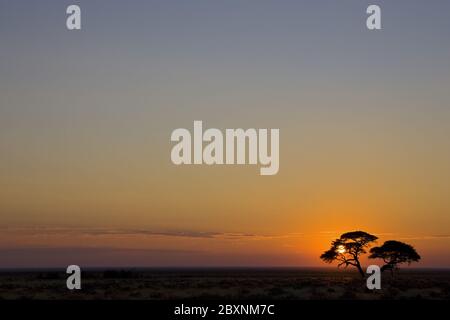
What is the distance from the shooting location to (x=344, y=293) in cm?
5825

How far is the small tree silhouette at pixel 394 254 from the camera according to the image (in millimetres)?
85938

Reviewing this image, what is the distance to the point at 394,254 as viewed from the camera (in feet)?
283

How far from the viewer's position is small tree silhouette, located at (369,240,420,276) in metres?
85.9

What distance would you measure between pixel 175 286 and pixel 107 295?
1251cm

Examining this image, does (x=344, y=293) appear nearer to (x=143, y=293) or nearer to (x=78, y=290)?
A: (x=143, y=293)

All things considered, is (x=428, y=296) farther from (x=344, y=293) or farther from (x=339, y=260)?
(x=339, y=260)

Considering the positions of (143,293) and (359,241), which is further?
(359,241)
